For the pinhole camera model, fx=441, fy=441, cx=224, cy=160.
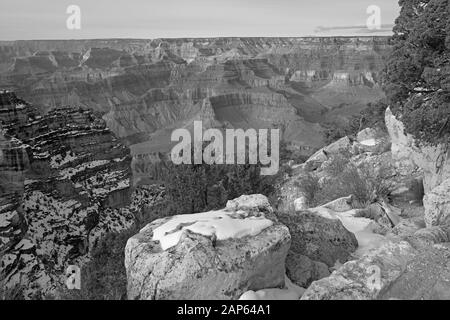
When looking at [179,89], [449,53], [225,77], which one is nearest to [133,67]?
[179,89]

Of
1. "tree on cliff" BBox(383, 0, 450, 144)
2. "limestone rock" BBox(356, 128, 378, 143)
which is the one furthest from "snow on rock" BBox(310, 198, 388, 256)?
"limestone rock" BBox(356, 128, 378, 143)

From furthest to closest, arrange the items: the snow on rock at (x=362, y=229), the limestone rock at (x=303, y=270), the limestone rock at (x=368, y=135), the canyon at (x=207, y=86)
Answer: the canyon at (x=207, y=86)
the limestone rock at (x=368, y=135)
the snow on rock at (x=362, y=229)
the limestone rock at (x=303, y=270)

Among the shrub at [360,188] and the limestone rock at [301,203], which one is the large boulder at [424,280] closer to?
the shrub at [360,188]

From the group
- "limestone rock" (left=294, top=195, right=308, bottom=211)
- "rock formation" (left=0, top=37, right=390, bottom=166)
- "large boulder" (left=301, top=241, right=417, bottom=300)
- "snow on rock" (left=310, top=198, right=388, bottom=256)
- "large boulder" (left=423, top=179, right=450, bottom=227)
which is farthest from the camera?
"rock formation" (left=0, top=37, right=390, bottom=166)

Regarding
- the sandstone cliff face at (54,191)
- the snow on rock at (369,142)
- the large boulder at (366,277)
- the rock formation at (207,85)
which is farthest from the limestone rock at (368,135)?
the rock formation at (207,85)

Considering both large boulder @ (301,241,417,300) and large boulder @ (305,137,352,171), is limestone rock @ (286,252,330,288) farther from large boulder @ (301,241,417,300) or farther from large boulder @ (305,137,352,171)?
large boulder @ (305,137,352,171)

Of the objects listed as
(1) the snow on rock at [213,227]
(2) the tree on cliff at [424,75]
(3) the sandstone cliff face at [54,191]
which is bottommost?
(3) the sandstone cliff face at [54,191]
